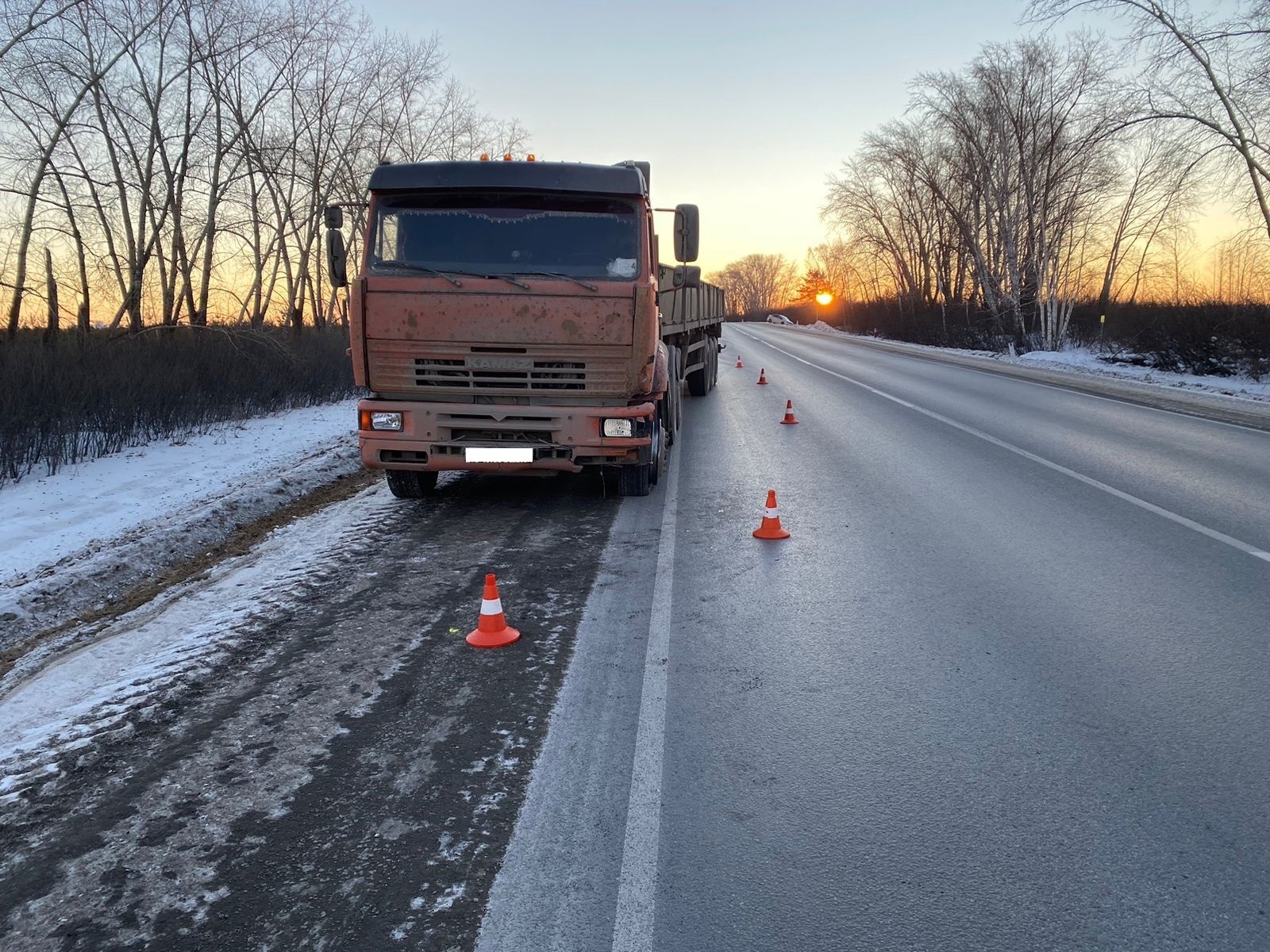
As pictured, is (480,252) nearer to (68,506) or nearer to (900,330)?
(68,506)

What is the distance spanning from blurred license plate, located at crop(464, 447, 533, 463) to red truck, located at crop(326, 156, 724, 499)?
10mm

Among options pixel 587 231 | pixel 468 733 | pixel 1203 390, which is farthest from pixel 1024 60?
pixel 468 733

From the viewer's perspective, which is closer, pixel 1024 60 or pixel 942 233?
pixel 1024 60

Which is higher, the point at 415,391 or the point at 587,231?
the point at 587,231

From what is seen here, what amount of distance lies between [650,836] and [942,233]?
5233 cm

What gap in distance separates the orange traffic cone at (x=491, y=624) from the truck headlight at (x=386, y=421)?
3.01m

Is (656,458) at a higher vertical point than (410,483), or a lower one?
higher

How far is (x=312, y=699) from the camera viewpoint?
4027mm

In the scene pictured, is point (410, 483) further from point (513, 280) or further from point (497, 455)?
point (513, 280)

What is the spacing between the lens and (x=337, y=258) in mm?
7609

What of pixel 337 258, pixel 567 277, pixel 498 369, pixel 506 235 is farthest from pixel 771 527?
pixel 337 258

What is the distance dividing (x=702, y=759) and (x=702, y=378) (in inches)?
593

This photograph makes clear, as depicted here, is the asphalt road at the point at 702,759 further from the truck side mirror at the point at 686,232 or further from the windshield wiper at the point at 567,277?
the truck side mirror at the point at 686,232

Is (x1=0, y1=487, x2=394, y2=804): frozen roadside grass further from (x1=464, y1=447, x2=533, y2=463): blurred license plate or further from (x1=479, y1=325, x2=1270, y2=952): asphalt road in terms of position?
(x1=479, y1=325, x2=1270, y2=952): asphalt road
